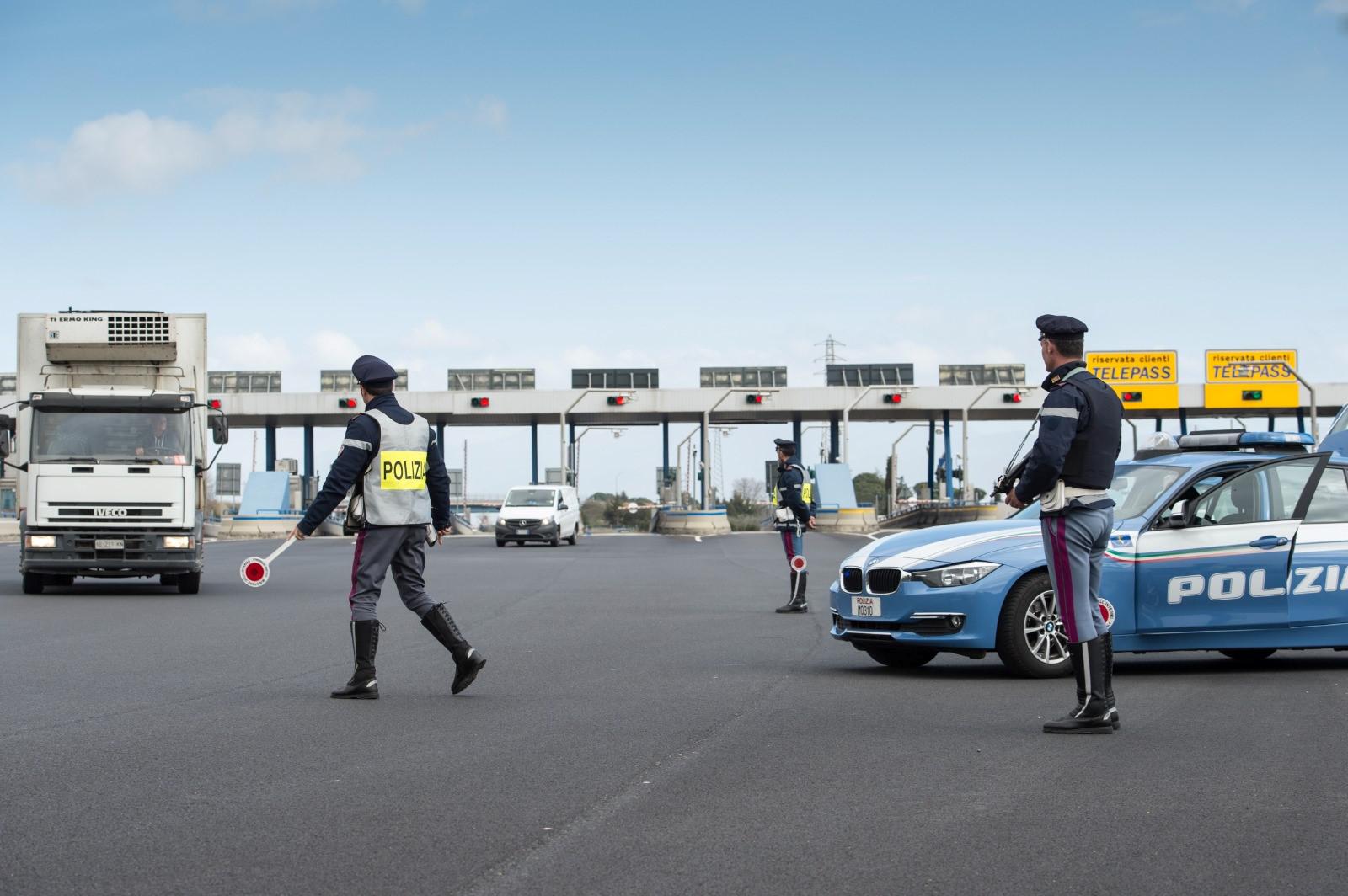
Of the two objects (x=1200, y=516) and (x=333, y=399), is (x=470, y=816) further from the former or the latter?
(x=333, y=399)

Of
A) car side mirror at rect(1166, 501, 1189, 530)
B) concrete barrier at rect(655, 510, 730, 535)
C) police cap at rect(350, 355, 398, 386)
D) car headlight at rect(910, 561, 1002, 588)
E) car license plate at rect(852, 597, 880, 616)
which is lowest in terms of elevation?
concrete barrier at rect(655, 510, 730, 535)

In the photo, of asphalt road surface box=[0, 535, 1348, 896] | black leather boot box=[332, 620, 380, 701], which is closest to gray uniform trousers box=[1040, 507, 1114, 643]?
asphalt road surface box=[0, 535, 1348, 896]

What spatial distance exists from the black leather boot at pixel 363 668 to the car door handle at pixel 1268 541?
5.53 meters

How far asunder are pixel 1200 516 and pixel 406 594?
16.6ft

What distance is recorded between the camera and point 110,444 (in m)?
18.7

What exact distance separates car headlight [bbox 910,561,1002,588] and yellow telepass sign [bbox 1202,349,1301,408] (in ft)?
196

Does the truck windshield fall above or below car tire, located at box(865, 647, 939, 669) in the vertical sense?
above

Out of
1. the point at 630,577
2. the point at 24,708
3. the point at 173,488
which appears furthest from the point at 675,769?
the point at 630,577

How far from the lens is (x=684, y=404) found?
7200cm

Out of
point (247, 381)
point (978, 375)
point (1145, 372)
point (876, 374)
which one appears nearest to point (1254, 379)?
point (1145, 372)

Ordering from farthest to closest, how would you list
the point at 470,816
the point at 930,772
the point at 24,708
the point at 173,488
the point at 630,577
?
1. the point at 630,577
2. the point at 173,488
3. the point at 24,708
4. the point at 930,772
5. the point at 470,816

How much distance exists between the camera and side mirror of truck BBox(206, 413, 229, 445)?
738 inches

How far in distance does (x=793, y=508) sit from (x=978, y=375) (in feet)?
193

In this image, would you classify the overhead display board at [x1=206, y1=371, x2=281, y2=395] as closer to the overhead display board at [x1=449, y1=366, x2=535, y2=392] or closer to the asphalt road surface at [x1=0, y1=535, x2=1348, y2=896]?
the overhead display board at [x1=449, y1=366, x2=535, y2=392]
